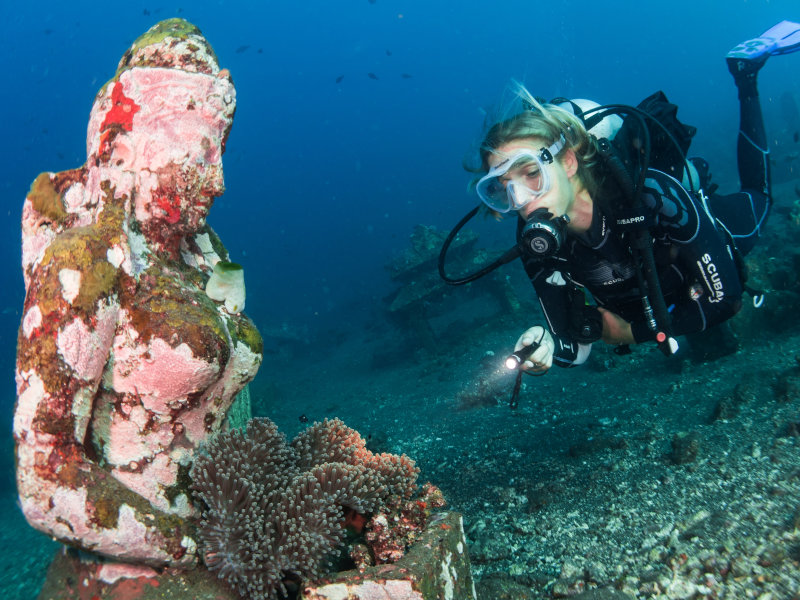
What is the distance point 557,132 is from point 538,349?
168 cm

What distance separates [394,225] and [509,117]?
230ft

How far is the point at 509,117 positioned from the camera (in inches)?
137

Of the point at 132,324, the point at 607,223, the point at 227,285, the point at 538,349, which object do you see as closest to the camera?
the point at 132,324

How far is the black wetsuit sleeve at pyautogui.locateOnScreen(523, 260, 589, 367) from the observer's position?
13.0 feet

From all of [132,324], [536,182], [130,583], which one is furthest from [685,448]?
[132,324]

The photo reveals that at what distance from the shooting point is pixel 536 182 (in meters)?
3.31

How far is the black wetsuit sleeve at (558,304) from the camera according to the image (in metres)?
3.96

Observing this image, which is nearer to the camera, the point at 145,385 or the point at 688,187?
the point at 145,385

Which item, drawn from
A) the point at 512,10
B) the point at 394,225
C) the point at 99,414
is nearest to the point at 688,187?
the point at 99,414

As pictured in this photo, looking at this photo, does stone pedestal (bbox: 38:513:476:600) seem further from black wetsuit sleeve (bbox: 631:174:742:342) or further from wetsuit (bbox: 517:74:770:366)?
black wetsuit sleeve (bbox: 631:174:742:342)

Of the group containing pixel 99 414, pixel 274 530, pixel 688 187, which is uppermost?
pixel 99 414

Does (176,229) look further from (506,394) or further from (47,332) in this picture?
(506,394)

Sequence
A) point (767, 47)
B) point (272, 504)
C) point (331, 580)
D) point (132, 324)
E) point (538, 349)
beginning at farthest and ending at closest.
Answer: point (767, 47)
point (538, 349)
point (272, 504)
point (132, 324)
point (331, 580)

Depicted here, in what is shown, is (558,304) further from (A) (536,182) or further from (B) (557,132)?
(B) (557,132)
